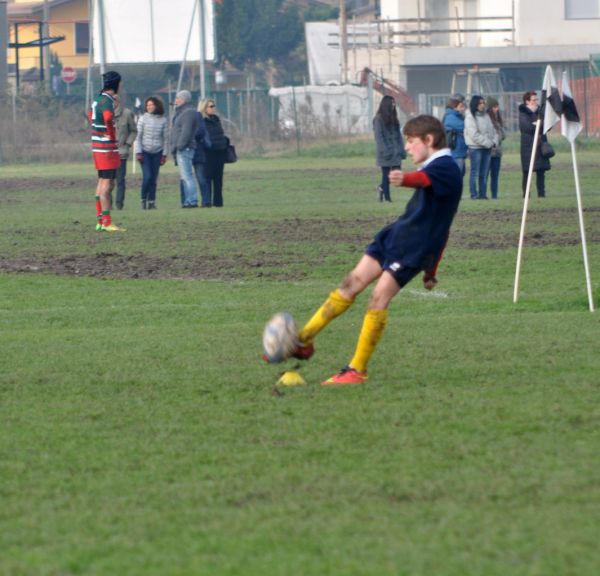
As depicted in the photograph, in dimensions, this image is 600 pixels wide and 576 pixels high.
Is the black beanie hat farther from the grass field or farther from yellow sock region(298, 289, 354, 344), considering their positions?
yellow sock region(298, 289, 354, 344)

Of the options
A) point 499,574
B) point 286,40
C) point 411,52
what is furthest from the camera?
point 286,40

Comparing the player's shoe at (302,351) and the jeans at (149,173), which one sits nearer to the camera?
the player's shoe at (302,351)

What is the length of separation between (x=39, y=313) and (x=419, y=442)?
607 cm

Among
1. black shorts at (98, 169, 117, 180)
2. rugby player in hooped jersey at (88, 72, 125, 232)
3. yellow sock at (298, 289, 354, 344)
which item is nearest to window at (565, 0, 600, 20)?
rugby player in hooped jersey at (88, 72, 125, 232)

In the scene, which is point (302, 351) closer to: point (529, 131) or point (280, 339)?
point (280, 339)

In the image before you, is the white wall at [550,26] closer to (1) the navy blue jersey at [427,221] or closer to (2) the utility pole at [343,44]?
(2) the utility pole at [343,44]

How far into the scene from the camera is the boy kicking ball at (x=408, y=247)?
26.0 ft

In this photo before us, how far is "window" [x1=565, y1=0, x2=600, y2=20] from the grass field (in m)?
45.7

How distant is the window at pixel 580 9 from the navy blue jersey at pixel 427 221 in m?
53.3

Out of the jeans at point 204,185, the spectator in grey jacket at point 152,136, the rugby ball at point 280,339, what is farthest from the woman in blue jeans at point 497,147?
the rugby ball at point 280,339

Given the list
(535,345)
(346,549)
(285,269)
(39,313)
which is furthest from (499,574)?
(285,269)

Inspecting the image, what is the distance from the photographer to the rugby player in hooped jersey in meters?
18.3

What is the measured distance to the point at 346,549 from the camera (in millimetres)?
4832

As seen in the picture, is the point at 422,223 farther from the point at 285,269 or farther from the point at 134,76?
the point at 134,76
